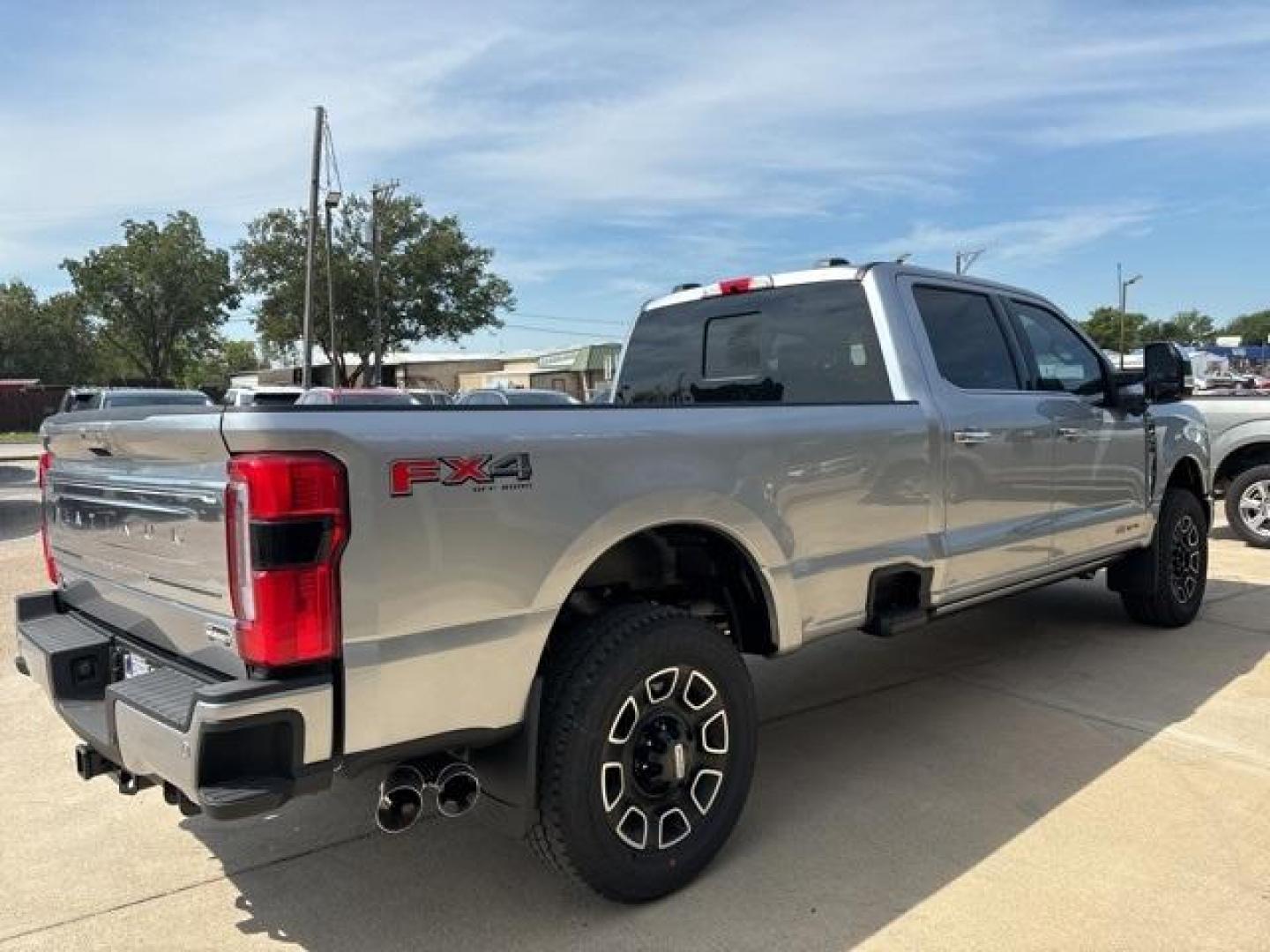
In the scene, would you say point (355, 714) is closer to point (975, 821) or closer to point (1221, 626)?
point (975, 821)

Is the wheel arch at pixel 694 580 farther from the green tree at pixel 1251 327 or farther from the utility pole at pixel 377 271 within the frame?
the green tree at pixel 1251 327

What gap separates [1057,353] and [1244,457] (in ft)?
20.4

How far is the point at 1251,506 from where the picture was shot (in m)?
9.60

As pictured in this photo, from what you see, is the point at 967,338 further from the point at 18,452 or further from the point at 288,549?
the point at 18,452

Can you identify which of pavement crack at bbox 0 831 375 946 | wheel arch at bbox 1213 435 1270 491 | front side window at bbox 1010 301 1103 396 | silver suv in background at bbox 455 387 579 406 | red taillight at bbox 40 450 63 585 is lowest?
pavement crack at bbox 0 831 375 946

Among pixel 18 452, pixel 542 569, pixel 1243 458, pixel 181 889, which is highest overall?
pixel 542 569

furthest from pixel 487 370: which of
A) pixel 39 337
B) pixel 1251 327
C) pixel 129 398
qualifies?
pixel 1251 327

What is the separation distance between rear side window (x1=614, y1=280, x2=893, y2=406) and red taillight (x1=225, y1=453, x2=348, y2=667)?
79.3 inches

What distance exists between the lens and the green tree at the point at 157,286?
48.3m

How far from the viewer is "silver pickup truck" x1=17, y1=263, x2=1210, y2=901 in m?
2.33

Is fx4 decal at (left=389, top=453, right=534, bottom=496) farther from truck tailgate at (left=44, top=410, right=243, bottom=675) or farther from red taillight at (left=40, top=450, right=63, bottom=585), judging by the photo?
red taillight at (left=40, top=450, right=63, bottom=585)

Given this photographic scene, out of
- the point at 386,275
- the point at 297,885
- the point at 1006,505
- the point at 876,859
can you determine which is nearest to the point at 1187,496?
the point at 1006,505

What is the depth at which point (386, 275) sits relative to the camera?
41.3 metres

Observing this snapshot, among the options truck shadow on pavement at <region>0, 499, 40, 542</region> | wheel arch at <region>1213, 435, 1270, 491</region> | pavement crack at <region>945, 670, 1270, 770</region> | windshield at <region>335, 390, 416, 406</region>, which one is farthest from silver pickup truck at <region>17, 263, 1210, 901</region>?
truck shadow on pavement at <region>0, 499, 40, 542</region>
